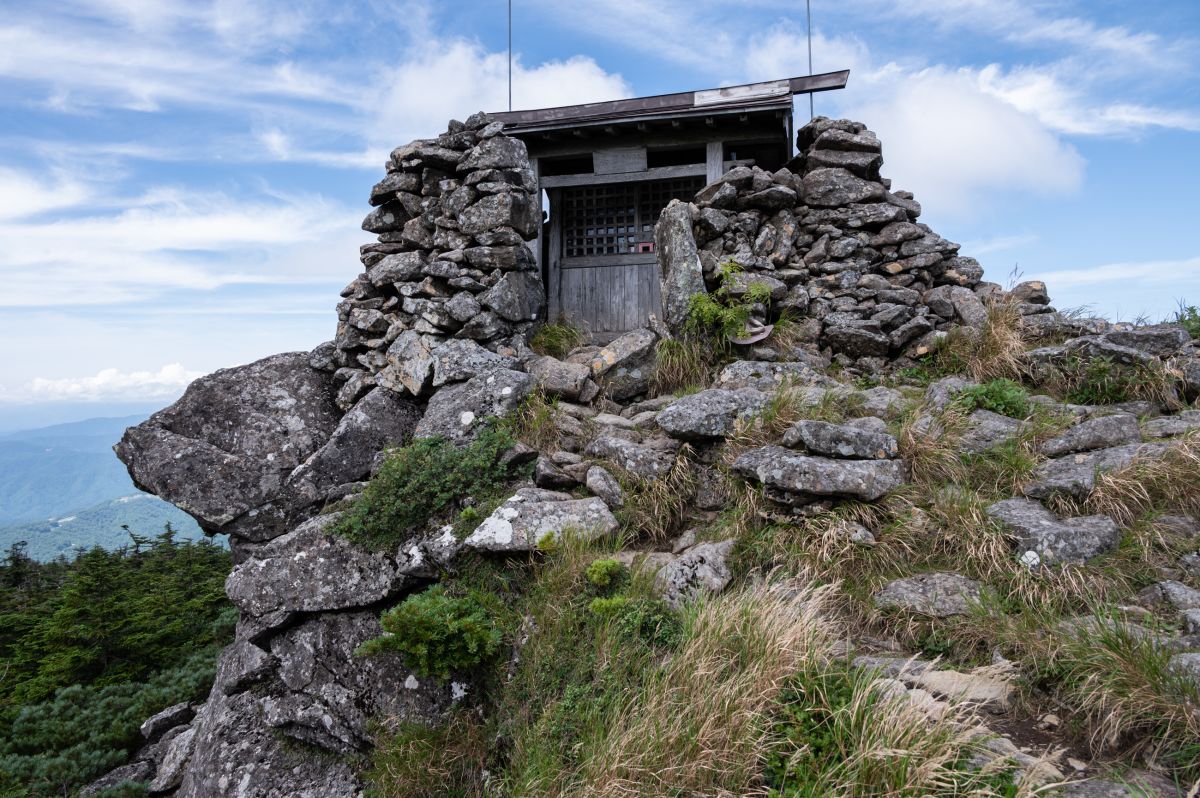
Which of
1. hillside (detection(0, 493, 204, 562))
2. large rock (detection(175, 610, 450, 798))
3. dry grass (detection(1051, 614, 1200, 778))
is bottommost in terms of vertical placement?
hillside (detection(0, 493, 204, 562))

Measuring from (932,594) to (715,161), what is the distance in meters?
9.92

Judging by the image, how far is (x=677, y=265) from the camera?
33.0 ft

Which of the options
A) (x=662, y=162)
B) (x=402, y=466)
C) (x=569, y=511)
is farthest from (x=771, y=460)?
(x=662, y=162)

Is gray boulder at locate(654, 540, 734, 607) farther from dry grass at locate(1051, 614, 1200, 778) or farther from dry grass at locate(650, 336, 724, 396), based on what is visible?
dry grass at locate(650, 336, 724, 396)

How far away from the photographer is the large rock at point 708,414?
7234 mm

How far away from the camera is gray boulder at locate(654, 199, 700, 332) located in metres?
9.76

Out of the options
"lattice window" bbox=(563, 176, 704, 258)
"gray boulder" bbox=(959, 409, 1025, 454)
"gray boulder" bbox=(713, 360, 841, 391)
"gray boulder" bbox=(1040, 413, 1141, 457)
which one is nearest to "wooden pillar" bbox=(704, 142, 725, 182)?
"lattice window" bbox=(563, 176, 704, 258)

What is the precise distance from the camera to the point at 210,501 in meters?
9.22

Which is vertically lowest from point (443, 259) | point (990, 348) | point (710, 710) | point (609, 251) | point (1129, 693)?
point (710, 710)

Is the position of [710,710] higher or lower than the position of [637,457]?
lower

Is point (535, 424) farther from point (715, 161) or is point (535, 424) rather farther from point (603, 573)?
point (715, 161)

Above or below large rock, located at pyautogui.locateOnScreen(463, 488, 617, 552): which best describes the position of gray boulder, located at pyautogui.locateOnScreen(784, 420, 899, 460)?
above

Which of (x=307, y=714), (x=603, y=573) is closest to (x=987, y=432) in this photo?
(x=603, y=573)

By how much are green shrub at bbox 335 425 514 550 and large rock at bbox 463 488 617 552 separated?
0.68 meters
